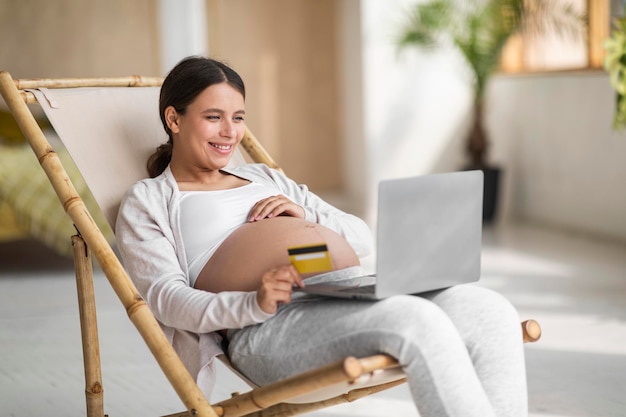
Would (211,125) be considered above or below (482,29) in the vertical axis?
below

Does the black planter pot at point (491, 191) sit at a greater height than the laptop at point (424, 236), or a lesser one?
lesser

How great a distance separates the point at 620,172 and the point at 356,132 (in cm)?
214

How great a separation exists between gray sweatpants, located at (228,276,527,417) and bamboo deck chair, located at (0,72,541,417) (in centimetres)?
5

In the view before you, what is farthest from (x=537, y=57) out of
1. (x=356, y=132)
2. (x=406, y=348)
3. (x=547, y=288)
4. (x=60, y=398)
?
(x=406, y=348)

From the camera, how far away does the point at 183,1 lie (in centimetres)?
698

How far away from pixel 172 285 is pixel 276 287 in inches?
10.1

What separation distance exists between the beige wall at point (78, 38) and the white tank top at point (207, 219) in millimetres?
5350

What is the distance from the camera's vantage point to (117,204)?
7.04 ft

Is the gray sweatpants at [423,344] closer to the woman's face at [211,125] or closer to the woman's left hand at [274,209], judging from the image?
the woman's left hand at [274,209]

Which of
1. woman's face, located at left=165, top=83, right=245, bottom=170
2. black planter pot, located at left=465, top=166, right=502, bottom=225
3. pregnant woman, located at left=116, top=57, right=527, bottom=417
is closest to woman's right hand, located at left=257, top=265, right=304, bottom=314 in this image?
pregnant woman, located at left=116, top=57, right=527, bottom=417

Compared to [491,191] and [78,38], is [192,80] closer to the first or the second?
[491,191]

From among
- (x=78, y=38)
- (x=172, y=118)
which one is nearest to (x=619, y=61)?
(x=172, y=118)

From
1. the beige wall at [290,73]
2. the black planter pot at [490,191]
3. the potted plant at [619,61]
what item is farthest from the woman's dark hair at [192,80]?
the beige wall at [290,73]

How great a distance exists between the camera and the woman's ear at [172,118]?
205 cm
